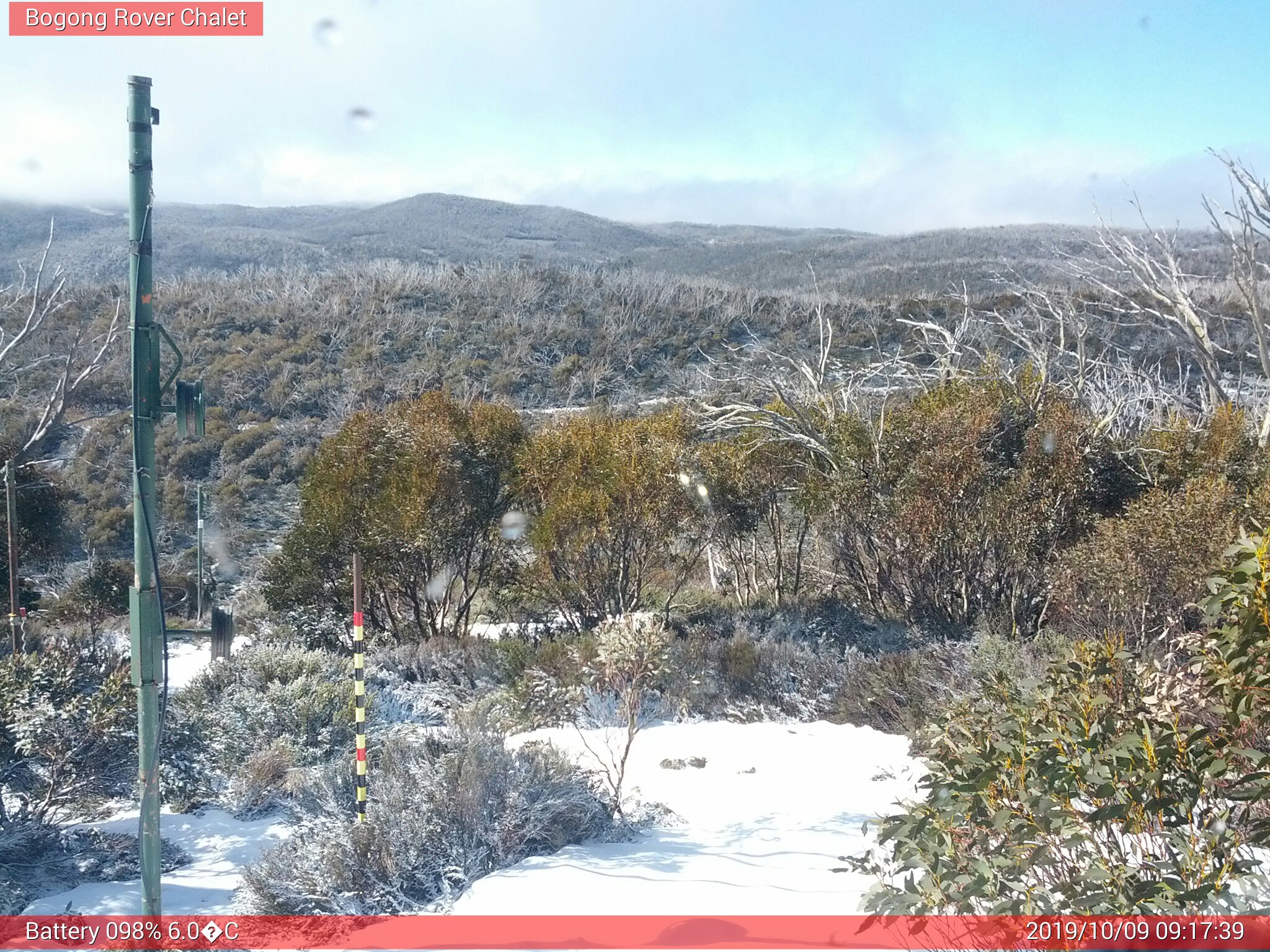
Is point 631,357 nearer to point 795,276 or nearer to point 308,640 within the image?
point 308,640

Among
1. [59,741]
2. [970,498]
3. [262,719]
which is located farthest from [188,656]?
[970,498]

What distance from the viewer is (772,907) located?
4043mm

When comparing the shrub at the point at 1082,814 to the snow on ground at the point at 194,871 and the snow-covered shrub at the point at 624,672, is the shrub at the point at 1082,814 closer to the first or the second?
the snow-covered shrub at the point at 624,672

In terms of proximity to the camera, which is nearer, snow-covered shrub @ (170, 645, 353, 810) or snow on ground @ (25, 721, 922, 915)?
snow on ground @ (25, 721, 922, 915)

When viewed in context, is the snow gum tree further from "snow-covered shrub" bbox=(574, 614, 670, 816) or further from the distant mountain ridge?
the distant mountain ridge

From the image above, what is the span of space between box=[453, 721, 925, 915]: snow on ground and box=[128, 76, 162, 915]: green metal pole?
1432 millimetres

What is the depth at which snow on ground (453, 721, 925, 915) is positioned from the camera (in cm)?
419

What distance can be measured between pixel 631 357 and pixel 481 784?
23.4 m

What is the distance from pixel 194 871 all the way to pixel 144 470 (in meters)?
2.59

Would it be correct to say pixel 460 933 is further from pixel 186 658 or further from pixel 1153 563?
pixel 186 658

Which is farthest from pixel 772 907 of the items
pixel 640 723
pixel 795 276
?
pixel 795 276

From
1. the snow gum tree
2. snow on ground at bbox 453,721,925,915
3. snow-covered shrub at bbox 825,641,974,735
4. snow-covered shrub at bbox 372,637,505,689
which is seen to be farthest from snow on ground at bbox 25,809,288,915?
the snow gum tree

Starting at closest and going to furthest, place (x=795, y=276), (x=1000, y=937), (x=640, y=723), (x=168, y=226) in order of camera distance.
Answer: (x=1000, y=937), (x=640, y=723), (x=795, y=276), (x=168, y=226)

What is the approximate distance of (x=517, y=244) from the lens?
58.6 m
